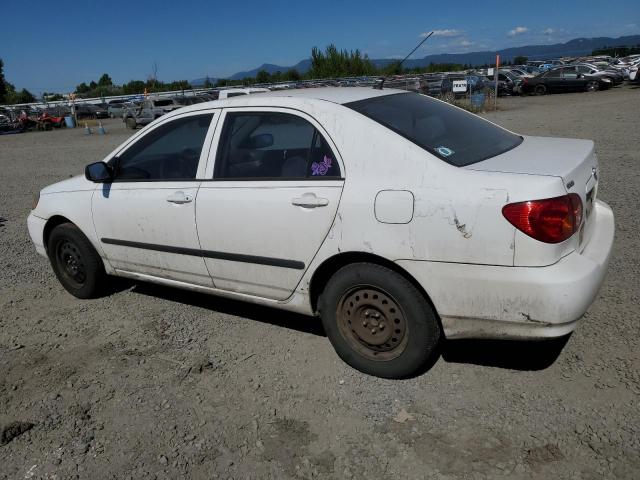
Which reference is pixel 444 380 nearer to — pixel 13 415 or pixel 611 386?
pixel 611 386

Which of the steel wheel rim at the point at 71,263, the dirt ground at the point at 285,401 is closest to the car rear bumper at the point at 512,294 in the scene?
the dirt ground at the point at 285,401

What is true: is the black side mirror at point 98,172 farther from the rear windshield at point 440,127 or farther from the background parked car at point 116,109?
the background parked car at point 116,109

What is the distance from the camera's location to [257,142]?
3.81m

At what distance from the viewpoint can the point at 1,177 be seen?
1338 cm

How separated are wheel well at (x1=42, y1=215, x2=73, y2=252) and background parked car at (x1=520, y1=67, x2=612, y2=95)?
32594 mm

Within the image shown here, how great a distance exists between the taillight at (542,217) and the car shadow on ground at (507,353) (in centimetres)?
90

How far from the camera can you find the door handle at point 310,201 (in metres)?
3.17

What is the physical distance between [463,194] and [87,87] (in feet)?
299

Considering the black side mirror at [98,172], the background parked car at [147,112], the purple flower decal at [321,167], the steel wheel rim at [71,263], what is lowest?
the background parked car at [147,112]

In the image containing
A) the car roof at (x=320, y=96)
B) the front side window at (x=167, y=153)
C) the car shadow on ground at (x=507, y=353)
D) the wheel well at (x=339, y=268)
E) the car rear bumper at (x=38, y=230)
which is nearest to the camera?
the wheel well at (x=339, y=268)

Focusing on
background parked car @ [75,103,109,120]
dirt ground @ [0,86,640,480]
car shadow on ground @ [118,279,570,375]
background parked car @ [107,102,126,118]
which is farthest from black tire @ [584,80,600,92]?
background parked car @ [75,103,109,120]

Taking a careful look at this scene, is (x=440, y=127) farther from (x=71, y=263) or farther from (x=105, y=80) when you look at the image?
(x=105, y=80)

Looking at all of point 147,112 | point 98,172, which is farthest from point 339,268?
point 147,112

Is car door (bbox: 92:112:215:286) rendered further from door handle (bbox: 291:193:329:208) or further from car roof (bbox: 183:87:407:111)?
door handle (bbox: 291:193:329:208)
